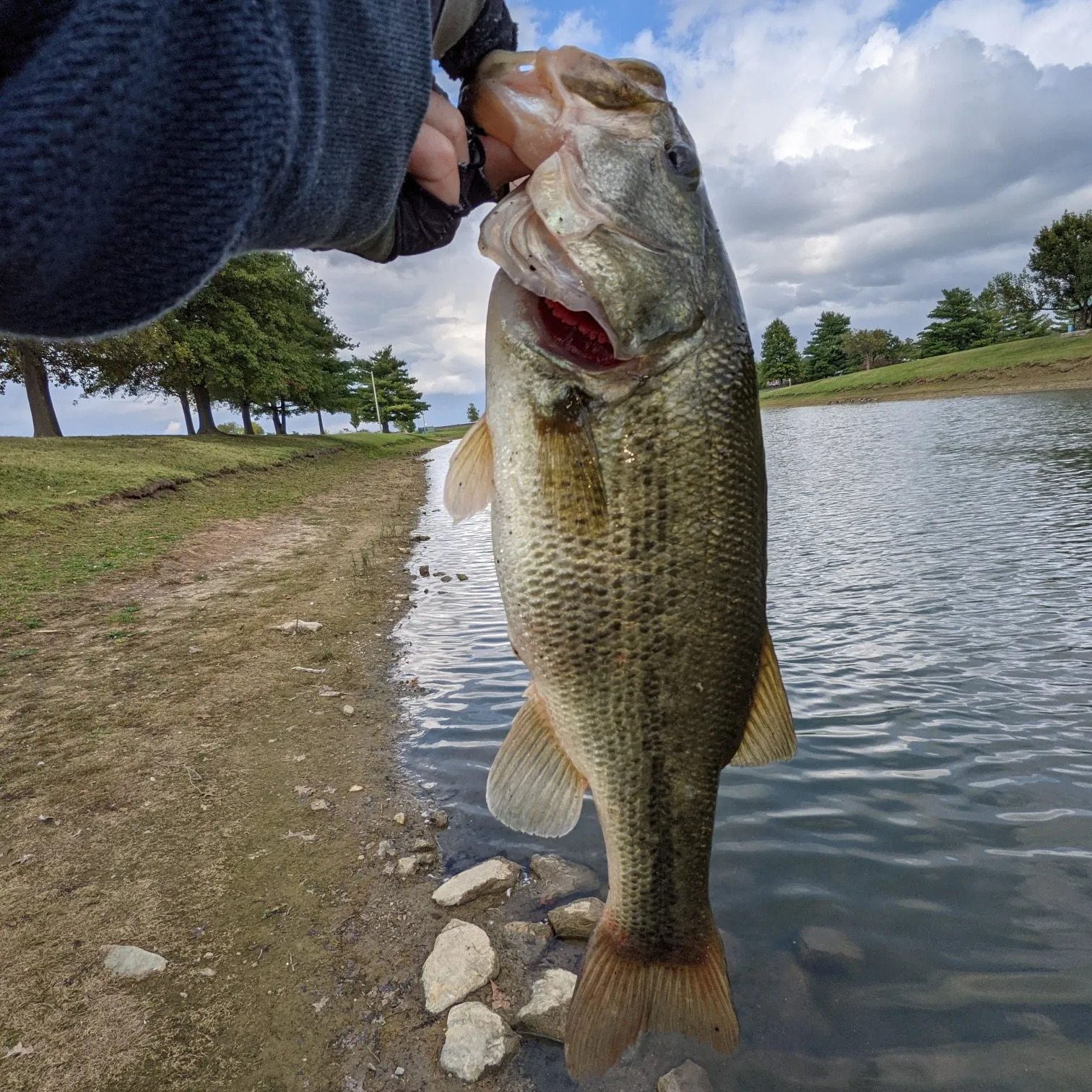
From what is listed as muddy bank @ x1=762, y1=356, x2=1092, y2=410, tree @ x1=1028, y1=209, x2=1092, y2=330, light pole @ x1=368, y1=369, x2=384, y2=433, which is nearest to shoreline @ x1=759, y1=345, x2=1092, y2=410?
muddy bank @ x1=762, y1=356, x2=1092, y2=410

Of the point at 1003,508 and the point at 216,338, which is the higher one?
the point at 216,338

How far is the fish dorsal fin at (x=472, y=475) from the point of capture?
253cm

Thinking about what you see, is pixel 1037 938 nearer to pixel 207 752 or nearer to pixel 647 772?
pixel 647 772

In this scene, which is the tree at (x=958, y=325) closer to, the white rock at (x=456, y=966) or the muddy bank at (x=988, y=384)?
the muddy bank at (x=988, y=384)

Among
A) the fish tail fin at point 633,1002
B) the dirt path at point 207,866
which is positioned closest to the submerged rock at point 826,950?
the fish tail fin at point 633,1002

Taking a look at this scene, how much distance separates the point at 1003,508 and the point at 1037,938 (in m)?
12.4

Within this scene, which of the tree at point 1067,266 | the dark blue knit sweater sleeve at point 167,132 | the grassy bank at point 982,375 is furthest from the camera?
the tree at point 1067,266

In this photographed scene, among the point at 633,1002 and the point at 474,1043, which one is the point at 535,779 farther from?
the point at 474,1043

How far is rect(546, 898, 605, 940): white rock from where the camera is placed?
391 cm

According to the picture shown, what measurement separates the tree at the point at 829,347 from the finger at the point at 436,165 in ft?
334

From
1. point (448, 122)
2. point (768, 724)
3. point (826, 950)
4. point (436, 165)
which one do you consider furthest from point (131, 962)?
point (448, 122)

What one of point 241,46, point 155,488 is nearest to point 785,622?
point 241,46

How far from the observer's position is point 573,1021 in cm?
251

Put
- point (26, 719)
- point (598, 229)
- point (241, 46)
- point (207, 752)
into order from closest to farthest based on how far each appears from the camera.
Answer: point (241, 46), point (598, 229), point (207, 752), point (26, 719)
